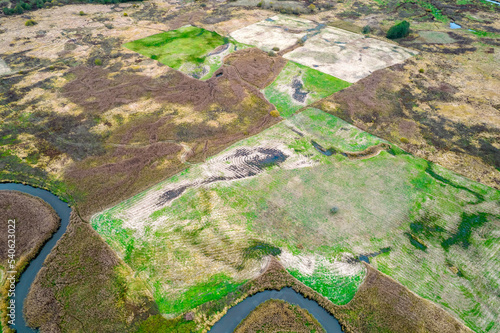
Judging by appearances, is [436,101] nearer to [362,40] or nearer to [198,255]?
[362,40]

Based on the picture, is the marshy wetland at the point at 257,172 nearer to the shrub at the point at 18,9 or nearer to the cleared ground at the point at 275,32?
the cleared ground at the point at 275,32

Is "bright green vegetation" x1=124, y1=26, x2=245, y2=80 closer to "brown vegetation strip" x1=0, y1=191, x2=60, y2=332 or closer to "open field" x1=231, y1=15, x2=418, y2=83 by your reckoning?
"open field" x1=231, y1=15, x2=418, y2=83

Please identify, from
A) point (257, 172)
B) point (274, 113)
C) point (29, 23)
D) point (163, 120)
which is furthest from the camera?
point (29, 23)

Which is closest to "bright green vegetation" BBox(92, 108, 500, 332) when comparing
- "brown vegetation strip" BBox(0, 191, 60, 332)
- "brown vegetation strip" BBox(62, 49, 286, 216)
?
"brown vegetation strip" BBox(62, 49, 286, 216)

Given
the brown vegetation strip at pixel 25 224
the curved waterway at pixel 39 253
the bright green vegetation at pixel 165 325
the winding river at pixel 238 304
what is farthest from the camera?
the brown vegetation strip at pixel 25 224

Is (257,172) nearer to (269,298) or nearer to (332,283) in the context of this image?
(269,298)

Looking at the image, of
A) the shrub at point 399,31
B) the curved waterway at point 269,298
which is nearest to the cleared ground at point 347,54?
the shrub at point 399,31

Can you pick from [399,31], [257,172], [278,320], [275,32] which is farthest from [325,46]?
[278,320]
